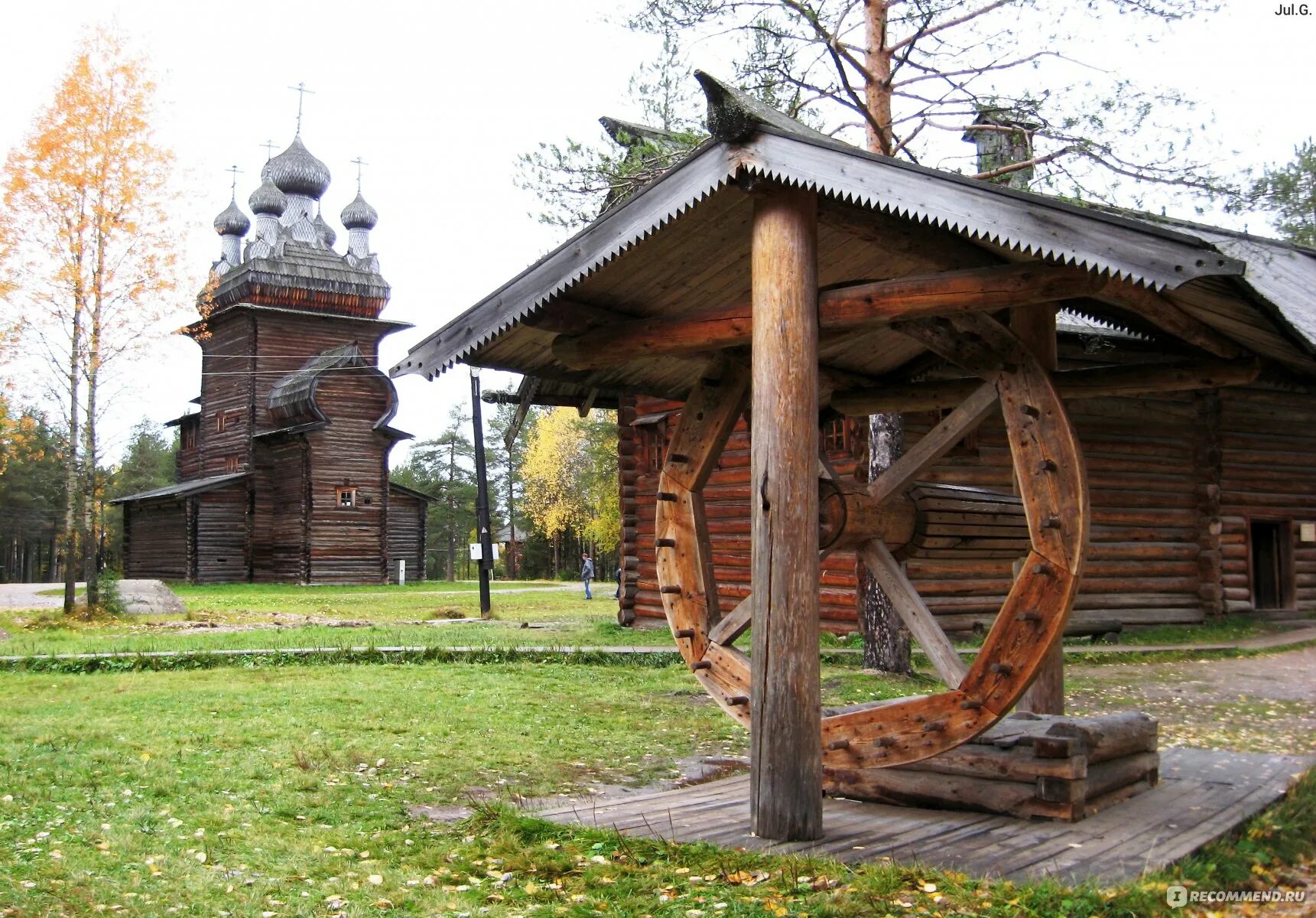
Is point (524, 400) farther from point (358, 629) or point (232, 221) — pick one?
point (232, 221)

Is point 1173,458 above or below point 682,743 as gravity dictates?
above

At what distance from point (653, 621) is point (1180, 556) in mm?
9279

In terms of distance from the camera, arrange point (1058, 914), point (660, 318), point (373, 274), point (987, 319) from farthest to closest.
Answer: point (373, 274) < point (660, 318) < point (987, 319) < point (1058, 914)

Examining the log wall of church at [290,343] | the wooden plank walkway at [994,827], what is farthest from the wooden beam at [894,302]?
the log wall of church at [290,343]

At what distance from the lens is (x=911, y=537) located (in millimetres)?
7293

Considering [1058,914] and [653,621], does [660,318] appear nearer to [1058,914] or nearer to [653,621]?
[1058,914]

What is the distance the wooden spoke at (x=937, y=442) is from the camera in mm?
6570

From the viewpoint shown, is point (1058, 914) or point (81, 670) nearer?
point (1058, 914)

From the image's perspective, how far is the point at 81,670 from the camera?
1379 cm

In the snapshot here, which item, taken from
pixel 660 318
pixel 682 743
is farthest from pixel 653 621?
pixel 660 318

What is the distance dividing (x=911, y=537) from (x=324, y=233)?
146 ft

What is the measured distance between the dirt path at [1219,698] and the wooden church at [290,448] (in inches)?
1206

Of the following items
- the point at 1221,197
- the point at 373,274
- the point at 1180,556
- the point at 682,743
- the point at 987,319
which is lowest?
the point at 682,743

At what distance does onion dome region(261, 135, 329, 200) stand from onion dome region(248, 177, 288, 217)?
24.1 inches
